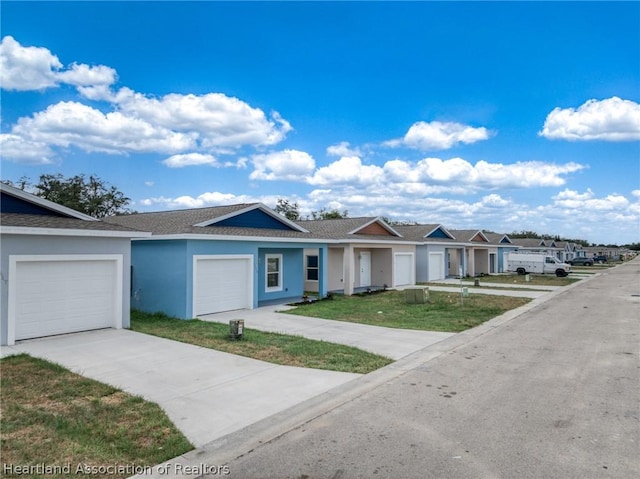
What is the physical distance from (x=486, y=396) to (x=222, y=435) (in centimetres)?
411

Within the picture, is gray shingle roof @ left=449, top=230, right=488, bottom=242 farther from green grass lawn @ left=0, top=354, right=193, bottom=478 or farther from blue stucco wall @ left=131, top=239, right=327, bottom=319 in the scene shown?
green grass lawn @ left=0, top=354, right=193, bottom=478

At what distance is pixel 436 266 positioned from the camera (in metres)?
33.3

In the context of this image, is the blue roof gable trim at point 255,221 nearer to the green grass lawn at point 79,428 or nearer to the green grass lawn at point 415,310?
the green grass lawn at point 415,310

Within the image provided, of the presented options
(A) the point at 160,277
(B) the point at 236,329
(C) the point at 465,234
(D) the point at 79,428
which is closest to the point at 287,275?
(A) the point at 160,277

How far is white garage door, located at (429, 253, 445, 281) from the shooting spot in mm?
32531

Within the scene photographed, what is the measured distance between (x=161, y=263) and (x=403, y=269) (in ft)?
56.1

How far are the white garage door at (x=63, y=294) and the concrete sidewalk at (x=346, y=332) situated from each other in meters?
3.18

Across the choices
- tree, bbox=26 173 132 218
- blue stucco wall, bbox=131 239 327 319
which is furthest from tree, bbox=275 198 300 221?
blue stucco wall, bbox=131 239 327 319

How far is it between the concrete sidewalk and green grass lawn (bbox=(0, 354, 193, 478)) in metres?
5.45

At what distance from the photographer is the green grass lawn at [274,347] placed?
28.9 ft

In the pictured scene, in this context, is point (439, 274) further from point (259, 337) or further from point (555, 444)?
point (555, 444)

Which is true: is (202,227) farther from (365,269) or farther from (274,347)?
(365,269)

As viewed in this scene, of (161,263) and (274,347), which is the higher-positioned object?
(161,263)

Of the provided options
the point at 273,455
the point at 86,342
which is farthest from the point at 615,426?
the point at 86,342
